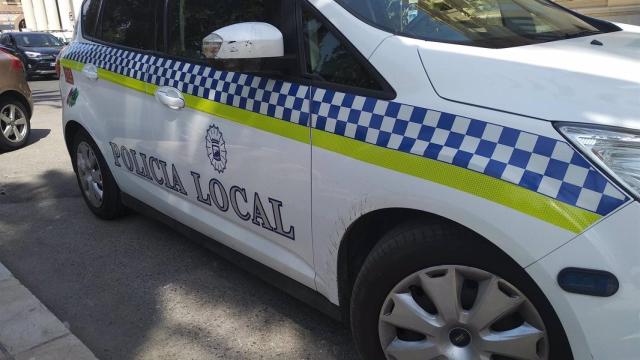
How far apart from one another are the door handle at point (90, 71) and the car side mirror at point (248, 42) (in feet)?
5.75

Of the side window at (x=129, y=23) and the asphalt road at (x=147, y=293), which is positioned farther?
the side window at (x=129, y=23)

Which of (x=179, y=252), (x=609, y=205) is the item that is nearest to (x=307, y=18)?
(x=609, y=205)

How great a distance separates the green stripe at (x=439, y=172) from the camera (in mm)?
1523

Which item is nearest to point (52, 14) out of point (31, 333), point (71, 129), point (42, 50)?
point (42, 50)

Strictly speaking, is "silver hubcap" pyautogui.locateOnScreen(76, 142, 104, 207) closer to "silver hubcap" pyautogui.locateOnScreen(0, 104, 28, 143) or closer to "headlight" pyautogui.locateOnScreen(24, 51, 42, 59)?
"silver hubcap" pyautogui.locateOnScreen(0, 104, 28, 143)

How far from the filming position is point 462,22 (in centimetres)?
220

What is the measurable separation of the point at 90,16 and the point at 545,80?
3.40m

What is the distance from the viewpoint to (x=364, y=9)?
7.13 ft

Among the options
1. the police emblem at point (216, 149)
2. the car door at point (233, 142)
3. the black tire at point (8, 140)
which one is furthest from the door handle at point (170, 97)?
the black tire at point (8, 140)

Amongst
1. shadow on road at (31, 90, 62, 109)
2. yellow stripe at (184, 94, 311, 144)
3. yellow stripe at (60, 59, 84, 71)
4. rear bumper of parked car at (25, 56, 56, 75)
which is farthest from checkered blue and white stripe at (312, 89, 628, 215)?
rear bumper of parked car at (25, 56, 56, 75)

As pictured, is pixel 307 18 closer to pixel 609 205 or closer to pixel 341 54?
pixel 341 54

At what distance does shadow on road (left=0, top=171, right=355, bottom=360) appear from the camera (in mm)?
2637

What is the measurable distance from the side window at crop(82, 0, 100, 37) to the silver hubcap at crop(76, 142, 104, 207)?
801 mm

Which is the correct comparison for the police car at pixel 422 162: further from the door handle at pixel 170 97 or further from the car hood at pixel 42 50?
the car hood at pixel 42 50
